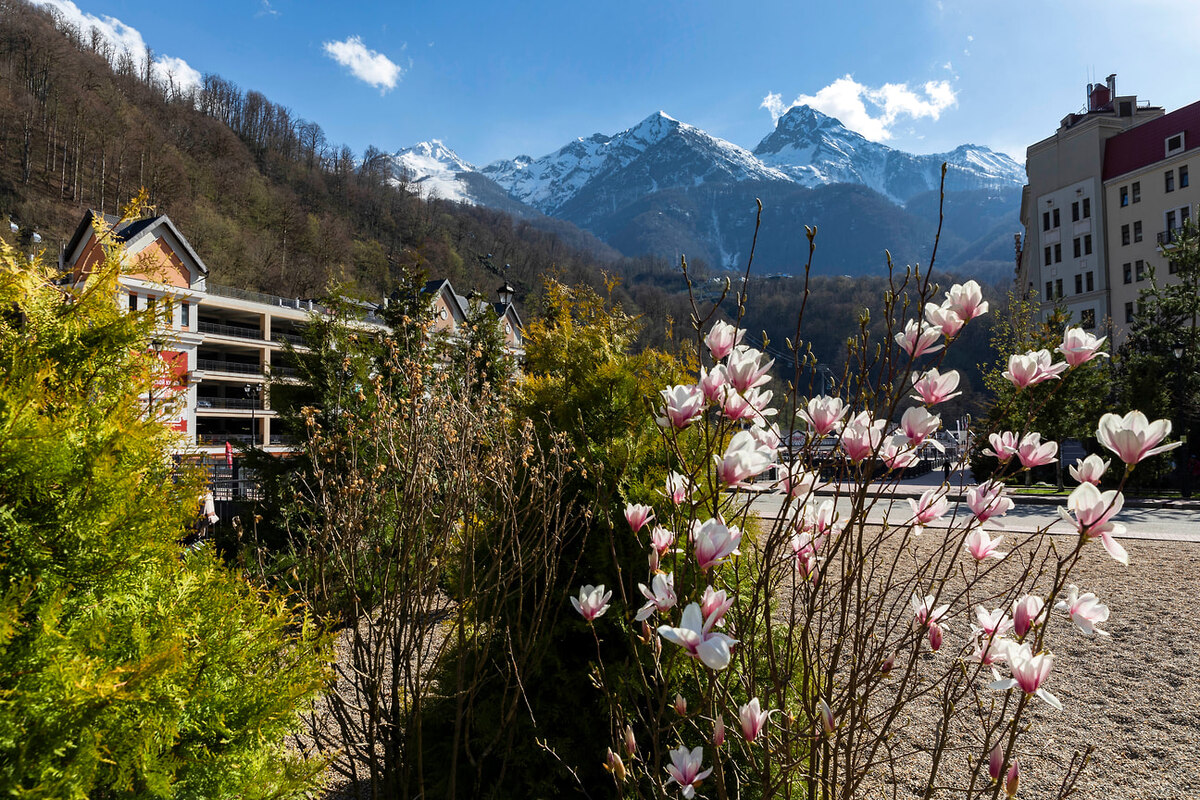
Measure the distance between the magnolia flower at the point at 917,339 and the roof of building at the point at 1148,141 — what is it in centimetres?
4487

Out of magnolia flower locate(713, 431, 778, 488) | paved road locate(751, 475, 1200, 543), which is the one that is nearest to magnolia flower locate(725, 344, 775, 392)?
magnolia flower locate(713, 431, 778, 488)

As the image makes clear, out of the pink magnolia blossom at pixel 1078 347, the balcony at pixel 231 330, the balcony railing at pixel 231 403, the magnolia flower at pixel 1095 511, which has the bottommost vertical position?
the magnolia flower at pixel 1095 511

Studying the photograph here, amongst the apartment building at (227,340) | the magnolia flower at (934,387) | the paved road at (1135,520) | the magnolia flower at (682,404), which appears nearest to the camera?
the magnolia flower at (682,404)

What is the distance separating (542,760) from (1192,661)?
5883 millimetres

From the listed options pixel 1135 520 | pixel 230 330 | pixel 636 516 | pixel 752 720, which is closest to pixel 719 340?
pixel 636 516

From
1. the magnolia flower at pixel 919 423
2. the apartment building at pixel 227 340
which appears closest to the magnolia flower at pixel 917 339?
the magnolia flower at pixel 919 423

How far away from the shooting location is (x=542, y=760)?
296 centimetres

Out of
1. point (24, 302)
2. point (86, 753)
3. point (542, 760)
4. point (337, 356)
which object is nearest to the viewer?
point (86, 753)

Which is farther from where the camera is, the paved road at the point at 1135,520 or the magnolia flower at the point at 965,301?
the paved road at the point at 1135,520

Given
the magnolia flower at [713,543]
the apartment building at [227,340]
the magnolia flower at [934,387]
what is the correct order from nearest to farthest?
the magnolia flower at [713,543] → the magnolia flower at [934,387] → the apartment building at [227,340]

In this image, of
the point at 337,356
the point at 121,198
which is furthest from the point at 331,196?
the point at 337,356

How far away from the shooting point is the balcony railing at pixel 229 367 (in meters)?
39.0

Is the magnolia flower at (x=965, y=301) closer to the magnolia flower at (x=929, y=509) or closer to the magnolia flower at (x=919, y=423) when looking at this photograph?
the magnolia flower at (x=919, y=423)

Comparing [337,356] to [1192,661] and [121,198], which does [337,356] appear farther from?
[121,198]
